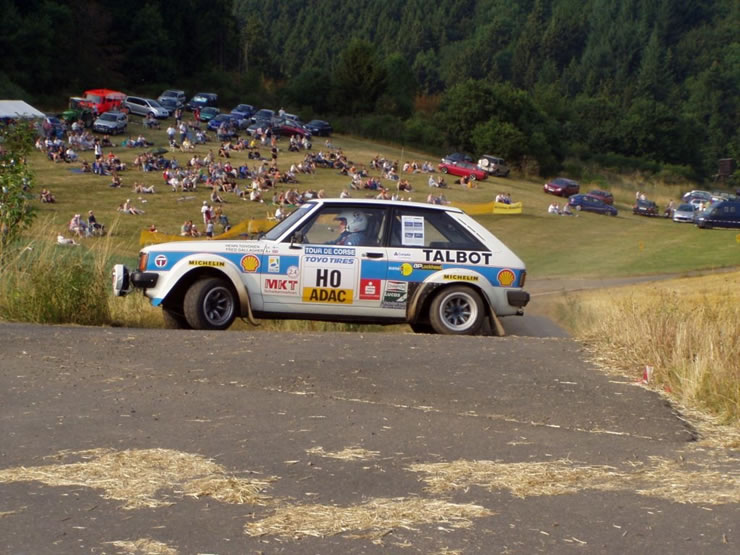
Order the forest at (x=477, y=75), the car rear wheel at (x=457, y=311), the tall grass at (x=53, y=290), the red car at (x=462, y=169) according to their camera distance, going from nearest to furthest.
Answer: the tall grass at (x=53, y=290), the car rear wheel at (x=457, y=311), the red car at (x=462, y=169), the forest at (x=477, y=75)

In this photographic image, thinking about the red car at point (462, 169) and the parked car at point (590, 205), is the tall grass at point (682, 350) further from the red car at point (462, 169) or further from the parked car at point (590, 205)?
the red car at point (462, 169)

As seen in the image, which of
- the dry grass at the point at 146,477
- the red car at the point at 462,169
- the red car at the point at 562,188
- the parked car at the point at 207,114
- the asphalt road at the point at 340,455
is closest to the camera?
the asphalt road at the point at 340,455

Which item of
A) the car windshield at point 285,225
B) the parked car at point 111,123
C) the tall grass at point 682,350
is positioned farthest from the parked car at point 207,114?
the tall grass at point 682,350

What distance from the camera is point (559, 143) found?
96.9 meters

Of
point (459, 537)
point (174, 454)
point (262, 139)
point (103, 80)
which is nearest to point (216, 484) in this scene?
point (174, 454)

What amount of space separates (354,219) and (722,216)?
46873 mm

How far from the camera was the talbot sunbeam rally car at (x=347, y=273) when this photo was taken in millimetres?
11805

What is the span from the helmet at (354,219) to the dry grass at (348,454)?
6231 mm

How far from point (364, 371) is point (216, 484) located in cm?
322

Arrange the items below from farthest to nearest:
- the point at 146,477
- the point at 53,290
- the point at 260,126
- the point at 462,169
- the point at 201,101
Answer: the point at 201,101 → the point at 260,126 → the point at 462,169 → the point at 53,290 → the point at 146,477

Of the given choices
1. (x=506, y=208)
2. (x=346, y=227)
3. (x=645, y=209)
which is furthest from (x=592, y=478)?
(x=645, y=209)

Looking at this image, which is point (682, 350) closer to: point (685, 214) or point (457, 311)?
point (457, 311)

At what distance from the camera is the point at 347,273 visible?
1201cm

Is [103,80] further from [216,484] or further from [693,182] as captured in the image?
[216,484]
